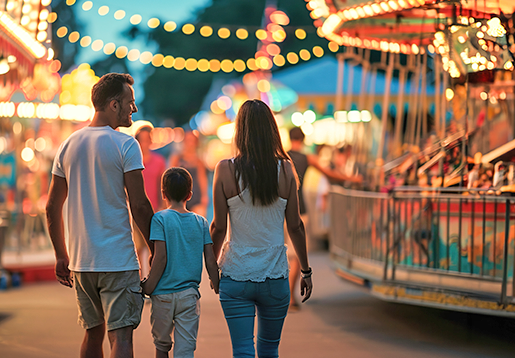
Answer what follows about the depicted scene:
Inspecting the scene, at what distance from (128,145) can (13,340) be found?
3.15 meters

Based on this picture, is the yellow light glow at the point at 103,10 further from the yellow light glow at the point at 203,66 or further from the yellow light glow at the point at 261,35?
the yellow light glow at the point at 261,35

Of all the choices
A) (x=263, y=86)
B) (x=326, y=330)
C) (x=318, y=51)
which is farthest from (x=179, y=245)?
(x=263, y=86)

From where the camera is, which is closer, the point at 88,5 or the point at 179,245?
the point at 179,245

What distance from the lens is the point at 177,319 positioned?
3801mm

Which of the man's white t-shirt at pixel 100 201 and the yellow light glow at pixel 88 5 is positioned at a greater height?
the yellow light glow at pixel 88 5

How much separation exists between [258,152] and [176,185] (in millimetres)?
567

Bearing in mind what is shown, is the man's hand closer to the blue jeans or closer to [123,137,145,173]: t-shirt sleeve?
[123,137,145,173]: t-shirt sleeve

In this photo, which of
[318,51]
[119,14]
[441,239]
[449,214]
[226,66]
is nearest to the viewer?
[449,214]

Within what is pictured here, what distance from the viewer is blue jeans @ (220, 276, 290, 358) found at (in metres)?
3.61

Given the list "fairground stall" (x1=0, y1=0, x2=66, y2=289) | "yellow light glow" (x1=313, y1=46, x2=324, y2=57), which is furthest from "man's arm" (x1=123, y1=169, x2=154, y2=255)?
"yellow light glow" (x1=313, y1=46, x2=324, y2=57)

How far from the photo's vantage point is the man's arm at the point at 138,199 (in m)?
3.63

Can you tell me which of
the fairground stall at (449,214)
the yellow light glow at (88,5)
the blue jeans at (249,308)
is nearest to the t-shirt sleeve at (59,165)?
the blue jeans at (249,308)

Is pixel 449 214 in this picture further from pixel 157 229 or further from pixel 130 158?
pixel 130 158

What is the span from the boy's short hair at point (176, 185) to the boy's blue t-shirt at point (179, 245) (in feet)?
0.40
